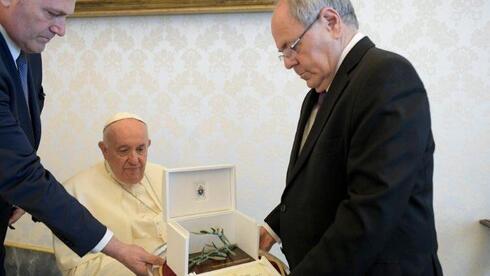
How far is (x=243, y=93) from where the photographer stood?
2311mm

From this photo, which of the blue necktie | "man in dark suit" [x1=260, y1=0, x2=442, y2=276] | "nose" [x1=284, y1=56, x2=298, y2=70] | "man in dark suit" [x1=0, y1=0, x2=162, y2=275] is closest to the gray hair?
"man in dark suit" [x1=260, y1=0, x2=442, y2=276]

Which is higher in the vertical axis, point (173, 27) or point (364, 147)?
point (173, 27)

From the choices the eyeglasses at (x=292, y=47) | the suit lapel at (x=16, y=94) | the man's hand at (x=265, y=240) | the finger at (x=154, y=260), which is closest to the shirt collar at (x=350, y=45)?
the eyeglasses at (x=292, y=47)

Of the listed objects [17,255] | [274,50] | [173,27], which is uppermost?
[173,27]

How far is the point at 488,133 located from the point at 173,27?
1.79 meters

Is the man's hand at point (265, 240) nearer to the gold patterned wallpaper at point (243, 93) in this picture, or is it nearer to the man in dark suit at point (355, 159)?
the man in dark suit at point (355, 159)

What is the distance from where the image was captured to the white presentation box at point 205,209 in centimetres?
141

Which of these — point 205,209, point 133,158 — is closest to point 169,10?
point 133,158

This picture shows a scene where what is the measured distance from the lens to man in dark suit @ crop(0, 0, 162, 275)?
124 centimetres

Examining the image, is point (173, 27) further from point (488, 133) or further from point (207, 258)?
point (488, 133)

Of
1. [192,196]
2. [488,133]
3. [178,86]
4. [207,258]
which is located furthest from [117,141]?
[488,133]

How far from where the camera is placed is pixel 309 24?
109 cm

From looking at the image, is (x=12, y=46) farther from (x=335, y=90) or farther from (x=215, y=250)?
(x=335, y=90)

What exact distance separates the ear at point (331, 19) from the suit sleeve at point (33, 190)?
960 mm
